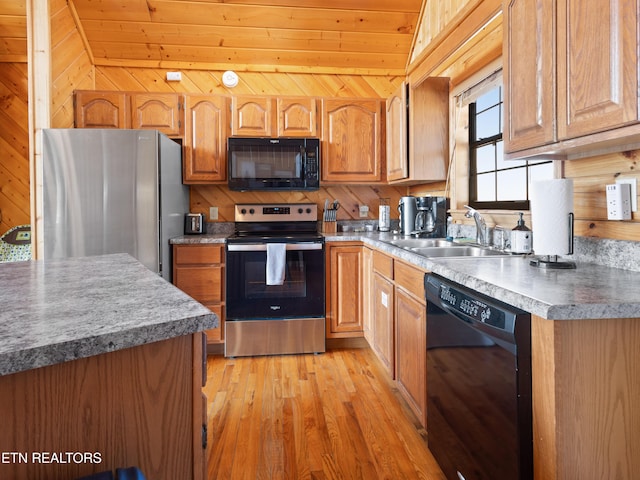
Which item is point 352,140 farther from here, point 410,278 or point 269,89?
point 410,278

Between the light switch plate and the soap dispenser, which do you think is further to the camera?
the soap dispenser

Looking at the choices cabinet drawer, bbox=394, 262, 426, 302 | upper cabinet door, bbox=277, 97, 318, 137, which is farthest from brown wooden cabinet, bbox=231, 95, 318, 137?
cabinet drawer, bbox=394, 262, 426, 302

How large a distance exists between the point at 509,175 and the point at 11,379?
2.55m

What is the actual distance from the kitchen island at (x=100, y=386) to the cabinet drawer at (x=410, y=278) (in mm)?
1221

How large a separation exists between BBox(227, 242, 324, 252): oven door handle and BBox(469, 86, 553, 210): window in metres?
1.19

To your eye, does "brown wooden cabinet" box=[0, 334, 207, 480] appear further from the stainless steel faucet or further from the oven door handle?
the oven door handle

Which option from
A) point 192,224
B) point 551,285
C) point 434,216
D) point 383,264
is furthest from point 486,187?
point 192,224

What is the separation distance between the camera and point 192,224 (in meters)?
3.43

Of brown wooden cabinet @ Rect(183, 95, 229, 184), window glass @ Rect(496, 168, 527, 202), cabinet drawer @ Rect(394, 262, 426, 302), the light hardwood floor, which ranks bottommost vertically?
the light hardwood floor

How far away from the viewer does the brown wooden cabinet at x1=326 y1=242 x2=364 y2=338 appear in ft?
10.3

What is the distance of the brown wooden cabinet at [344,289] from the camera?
3.14 meters

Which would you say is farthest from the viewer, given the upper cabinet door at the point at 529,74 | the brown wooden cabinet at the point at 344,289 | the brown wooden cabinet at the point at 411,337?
the brown wooden cabinet at the point at 344,289

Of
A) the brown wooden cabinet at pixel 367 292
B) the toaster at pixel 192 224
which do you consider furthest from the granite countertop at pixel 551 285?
the toaster at pixel 192 224

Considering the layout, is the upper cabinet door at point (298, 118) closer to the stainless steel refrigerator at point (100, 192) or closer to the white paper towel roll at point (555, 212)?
the stainless steel refrigerator at point (100, 192)
